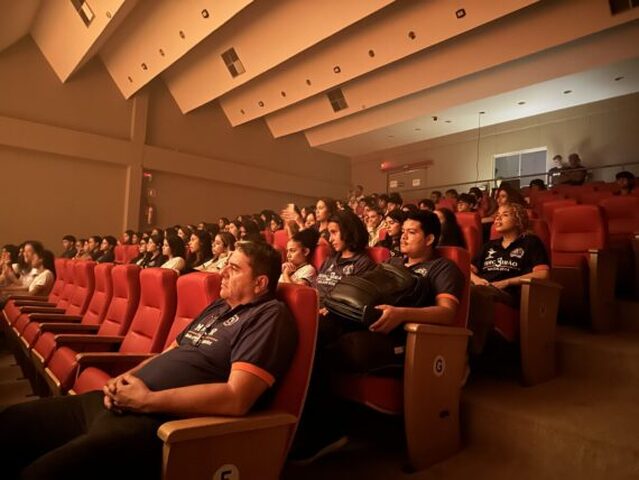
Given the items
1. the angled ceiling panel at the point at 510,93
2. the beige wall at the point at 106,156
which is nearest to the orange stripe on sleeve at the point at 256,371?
the angled ceiling panel at the point at 510,93

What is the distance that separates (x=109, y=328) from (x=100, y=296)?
37cm

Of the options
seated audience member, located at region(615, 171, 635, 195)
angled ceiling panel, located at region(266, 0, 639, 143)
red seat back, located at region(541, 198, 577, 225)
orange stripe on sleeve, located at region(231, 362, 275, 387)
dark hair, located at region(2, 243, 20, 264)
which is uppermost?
angled ceiling panel, located at region(266, 0, 639, 143)

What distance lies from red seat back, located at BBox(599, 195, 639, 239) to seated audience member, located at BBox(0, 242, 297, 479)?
6.98 ft

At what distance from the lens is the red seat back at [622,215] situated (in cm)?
232

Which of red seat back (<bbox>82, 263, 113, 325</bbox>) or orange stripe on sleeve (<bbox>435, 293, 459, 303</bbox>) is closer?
orange stripe on sleeve (<bbox>435, 293, 459, 303</bbox>)

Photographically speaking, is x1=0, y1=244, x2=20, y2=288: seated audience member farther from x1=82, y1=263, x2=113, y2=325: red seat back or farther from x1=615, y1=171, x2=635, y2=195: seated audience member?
x1=615, y1=171, x2=635, y2=195: seated audience member

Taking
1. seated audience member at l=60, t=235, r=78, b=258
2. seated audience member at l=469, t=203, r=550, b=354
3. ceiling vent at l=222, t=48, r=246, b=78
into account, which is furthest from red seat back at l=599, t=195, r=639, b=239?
seated audience member at l=60, t=235, r=78, b=258

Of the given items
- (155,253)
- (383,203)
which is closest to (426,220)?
(383,203)

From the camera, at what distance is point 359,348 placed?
102 cm

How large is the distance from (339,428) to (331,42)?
4.14m

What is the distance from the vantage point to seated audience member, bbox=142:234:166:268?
9.93 feet

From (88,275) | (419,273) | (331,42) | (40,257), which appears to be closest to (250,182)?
(331,42)

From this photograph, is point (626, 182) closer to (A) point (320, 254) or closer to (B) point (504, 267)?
(B) point (504, 267)

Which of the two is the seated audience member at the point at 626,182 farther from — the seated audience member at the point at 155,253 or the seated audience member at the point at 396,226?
the seated audience member at the point at 155,253
